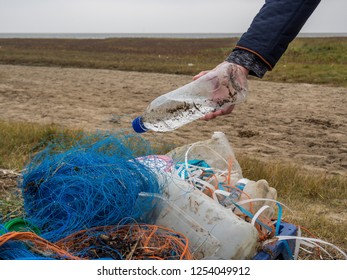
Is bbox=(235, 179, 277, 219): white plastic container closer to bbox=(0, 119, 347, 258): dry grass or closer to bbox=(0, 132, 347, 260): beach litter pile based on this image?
bbox=(0, 132, 347, 260): beach litter pile

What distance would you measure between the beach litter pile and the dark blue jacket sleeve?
970 millimetres

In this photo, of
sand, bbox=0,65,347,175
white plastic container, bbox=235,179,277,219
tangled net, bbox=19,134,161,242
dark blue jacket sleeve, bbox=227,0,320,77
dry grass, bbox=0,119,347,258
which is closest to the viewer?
dark blue jacket sleeve, bbox=227,0,320,77

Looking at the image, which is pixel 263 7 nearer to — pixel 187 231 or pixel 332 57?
pixel 187 231

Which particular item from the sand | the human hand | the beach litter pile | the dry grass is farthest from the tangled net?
the sand

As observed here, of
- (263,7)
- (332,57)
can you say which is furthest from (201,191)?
(332,57)

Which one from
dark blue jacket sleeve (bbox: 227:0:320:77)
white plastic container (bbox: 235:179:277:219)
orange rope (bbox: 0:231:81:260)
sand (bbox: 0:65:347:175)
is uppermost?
dark blue jacket sleeve (bbox: 227:0:320:77)

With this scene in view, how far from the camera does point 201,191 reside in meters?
2.98

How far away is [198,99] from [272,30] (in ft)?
2.95

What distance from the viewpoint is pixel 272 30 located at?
2131 mm

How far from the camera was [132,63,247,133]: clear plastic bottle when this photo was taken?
2352mm

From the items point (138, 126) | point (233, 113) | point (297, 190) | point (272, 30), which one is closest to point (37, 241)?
point (138, 126)

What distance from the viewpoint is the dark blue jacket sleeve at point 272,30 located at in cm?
211

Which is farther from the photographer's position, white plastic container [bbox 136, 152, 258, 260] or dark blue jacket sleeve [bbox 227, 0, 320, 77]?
white plastic container [bbox 136, 152, 258, 260]

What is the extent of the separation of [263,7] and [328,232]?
2252mm
